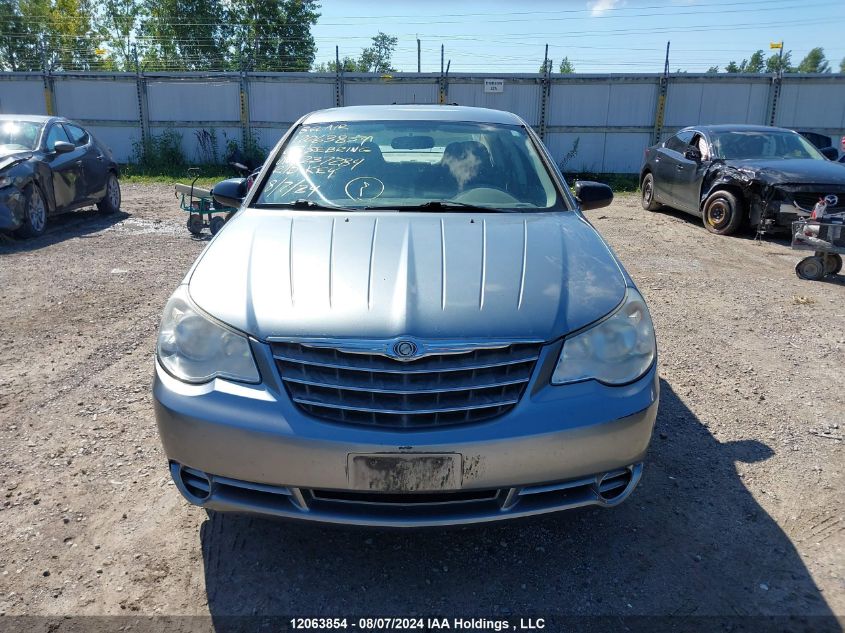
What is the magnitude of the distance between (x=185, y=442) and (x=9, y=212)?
7138 mm

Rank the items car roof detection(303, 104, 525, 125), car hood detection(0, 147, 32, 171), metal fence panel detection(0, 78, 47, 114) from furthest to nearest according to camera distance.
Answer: metal fence panel detection(0, 78, 47, 114)
car hood detection(0, 147, 32, 171)
car roof detection(303, 104, 525, 125)

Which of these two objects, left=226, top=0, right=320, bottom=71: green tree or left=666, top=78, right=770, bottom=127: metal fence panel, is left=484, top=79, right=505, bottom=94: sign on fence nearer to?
left=666, top=78, right=770, bottom=127: metal fence panel

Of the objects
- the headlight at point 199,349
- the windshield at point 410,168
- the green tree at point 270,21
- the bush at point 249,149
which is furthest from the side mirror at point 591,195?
the green tree at point 270,21

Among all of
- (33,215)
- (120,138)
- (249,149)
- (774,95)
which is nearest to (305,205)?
(33,215)

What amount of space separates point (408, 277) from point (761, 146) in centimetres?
921

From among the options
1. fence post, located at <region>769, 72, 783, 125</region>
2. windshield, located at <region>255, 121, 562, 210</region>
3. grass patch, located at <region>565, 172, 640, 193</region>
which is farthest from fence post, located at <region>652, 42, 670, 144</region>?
windshield, located at <region>255, 121, 562, 210</region>

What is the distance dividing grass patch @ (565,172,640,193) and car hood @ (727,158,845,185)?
6.58 metres

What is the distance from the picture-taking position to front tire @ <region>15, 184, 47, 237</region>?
8214mm

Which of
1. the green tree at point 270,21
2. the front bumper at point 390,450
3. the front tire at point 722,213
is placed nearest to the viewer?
the front bumper at point 390,450

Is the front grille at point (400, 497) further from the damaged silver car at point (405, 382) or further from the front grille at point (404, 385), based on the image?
the front grille at point (404, 385)

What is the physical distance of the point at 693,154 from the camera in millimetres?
10094

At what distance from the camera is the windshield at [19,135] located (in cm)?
864

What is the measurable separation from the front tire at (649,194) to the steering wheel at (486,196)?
9174 mm

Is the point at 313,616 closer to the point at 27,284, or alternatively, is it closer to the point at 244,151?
the point at 27,284
